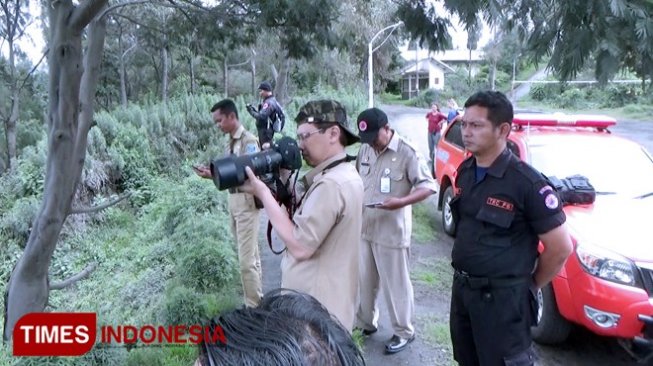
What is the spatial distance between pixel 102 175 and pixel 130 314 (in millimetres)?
5410

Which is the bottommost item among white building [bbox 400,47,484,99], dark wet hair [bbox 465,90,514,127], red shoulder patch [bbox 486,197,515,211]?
red shoulder patch [bbox 486,197,515,211]

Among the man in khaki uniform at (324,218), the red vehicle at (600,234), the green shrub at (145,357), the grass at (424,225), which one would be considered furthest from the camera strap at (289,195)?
the grass at (424,225)

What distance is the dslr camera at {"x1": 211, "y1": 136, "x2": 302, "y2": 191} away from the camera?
2219 millimetres

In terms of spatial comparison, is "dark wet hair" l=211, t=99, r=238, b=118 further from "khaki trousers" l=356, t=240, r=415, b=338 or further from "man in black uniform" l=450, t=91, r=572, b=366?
"man in black uniform" l=450, t=91, r=572, b=366

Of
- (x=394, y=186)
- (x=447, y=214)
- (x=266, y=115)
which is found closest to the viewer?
(x=394, y=186)

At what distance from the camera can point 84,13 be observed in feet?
9.36

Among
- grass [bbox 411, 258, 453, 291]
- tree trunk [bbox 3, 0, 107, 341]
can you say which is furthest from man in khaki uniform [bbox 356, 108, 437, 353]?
tree trunk [bbox 3, 0, 107, 341]

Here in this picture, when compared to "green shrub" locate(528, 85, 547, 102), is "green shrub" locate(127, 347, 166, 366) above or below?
below

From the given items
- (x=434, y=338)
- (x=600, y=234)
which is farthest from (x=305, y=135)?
(x=600, y=234)

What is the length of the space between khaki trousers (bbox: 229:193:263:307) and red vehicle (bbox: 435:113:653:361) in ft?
7.51

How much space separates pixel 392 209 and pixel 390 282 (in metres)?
0.56

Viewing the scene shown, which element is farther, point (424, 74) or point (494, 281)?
point (424, 74)

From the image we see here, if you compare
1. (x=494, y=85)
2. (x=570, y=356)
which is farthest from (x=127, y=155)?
(x=494, y=85)

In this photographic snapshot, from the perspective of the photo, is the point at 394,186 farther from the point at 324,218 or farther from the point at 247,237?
the point at 324,218
